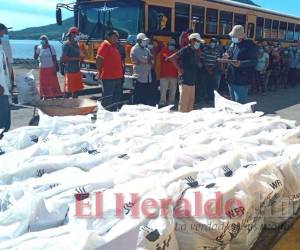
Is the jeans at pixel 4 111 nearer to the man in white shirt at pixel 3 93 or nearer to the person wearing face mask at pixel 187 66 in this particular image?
the man in white shirt at pixel 3 93

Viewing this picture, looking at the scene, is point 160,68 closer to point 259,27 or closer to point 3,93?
point 3,93

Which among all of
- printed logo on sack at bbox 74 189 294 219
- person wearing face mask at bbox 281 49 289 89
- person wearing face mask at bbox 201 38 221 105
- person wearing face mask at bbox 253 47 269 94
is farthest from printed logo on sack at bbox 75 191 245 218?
person wearing face mask at bbox 281 49 289 89

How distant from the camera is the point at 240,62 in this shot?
22.2ft

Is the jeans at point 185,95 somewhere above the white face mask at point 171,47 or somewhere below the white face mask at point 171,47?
below

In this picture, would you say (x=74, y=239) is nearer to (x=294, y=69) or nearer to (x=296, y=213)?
(x=296, y=213)

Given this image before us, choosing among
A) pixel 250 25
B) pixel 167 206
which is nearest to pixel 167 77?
pixel 250 25

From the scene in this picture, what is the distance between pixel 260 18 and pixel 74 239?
16342mm

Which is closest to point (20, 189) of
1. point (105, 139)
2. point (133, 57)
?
point (105, 139)

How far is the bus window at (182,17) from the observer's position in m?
11.8

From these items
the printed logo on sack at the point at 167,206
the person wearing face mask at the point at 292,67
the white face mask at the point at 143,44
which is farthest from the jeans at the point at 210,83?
the printed logo on sack at the point at 167,206

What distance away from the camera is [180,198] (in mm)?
2611

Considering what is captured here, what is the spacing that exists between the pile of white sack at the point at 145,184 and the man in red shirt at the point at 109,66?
3.73 metres

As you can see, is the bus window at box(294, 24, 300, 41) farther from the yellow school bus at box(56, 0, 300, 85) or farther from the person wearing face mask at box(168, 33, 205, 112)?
the person wearing face mask at box(168, 33, 205, 112)

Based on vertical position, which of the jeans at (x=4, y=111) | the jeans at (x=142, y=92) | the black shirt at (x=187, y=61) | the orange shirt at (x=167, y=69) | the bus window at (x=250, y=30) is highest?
the bus window at (x=250, y=30)
